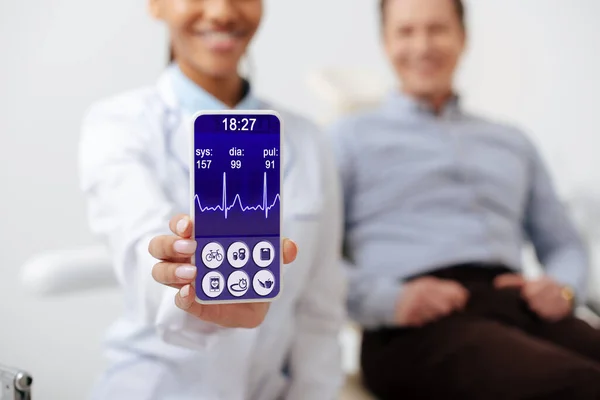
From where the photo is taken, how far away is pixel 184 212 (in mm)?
→ 892

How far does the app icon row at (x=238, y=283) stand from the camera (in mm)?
680

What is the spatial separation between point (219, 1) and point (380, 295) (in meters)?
0.51

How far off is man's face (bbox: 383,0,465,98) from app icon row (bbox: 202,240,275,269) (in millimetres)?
750

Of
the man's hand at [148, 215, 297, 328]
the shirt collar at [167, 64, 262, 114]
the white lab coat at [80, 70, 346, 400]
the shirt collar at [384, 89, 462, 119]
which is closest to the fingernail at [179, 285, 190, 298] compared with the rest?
the man's hand at [148, 215, 297, 328]

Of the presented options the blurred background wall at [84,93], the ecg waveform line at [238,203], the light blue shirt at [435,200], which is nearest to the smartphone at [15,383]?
the ecg waveform line at [238,203]

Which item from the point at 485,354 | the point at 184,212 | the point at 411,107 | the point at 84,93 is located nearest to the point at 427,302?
the point at 485,354

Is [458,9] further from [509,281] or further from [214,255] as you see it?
[214,255]

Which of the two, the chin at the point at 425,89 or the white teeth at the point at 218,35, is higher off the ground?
the white teeth at the point at 218,35

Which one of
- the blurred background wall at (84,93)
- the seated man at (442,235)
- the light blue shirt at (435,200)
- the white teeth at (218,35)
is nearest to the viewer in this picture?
the white teeth at (218,35)

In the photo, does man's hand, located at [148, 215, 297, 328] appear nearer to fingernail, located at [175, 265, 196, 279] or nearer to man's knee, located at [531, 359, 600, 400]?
fingernail, located at [175, 265, 196, 279]

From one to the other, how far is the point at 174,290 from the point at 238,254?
5.1 inches

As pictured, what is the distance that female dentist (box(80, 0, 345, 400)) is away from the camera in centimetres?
85

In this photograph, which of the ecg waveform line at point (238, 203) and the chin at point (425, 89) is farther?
the chin at point (425, 89)

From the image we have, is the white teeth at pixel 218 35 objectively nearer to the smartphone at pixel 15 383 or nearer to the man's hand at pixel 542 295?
the smartphone at pixel 15 383
